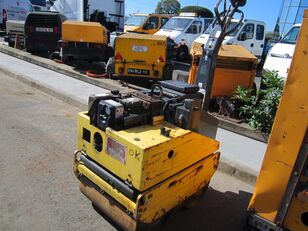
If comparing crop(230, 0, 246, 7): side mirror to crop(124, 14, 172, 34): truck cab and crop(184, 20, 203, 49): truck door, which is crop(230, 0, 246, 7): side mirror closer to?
crop(184, 20, 203, 49): truck door

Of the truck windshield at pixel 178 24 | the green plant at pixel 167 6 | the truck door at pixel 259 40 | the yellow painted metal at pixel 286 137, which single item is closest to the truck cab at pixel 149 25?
the truck windshield at pixel 178 24

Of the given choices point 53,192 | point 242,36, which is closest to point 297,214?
point 53,192

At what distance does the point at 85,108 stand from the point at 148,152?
4.25 meters

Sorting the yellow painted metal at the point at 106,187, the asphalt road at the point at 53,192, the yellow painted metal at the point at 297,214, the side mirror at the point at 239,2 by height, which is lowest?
the asphalt road at the point at 53,192

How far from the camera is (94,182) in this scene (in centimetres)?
271

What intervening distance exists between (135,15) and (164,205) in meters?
17.7

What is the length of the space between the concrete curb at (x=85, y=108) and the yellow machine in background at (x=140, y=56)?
1849mm

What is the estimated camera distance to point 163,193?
97.7 inches

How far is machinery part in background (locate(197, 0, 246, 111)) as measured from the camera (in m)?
4.52

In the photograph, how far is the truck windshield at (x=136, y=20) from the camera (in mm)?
18197

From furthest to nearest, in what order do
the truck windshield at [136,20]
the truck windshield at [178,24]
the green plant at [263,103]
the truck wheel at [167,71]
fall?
the truck windshield at [136,20], the truck windshield at [178,24], the truck wheel at [167,71], the green plant at [263,103]

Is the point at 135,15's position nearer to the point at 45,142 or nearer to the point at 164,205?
the point at 45,142

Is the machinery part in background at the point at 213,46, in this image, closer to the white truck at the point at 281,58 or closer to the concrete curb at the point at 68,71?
the white truck at the point at 281,58

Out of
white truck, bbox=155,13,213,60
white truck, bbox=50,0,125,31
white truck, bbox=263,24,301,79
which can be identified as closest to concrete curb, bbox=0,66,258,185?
white truck, bbox=263,24,301,79
